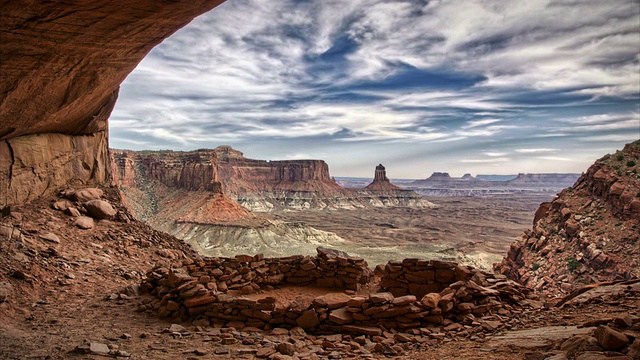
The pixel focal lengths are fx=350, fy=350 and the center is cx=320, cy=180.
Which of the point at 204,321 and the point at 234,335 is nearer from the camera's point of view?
the point at 234,335

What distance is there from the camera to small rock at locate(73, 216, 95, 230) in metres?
14.3

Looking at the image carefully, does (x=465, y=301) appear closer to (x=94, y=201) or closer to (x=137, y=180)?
(x=94, y=201)

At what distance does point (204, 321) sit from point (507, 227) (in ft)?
442

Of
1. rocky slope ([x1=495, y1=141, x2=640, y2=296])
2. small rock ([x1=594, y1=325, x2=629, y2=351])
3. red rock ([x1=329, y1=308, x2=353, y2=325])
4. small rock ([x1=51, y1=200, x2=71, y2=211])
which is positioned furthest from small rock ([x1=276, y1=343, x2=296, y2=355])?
rocky slope ([x1=495, y1=141, x2=640, y2=296])

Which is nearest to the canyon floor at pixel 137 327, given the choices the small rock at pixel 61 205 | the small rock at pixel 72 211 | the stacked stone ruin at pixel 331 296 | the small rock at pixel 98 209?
the stacked stone ruin at pixel 331 296

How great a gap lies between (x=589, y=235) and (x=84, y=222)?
93.1 feet

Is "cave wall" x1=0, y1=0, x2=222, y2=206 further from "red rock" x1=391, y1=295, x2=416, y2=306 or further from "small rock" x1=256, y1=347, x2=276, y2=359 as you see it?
"red rock" x1=391, y1=295, x2=416, y2=306

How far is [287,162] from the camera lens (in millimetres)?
180625

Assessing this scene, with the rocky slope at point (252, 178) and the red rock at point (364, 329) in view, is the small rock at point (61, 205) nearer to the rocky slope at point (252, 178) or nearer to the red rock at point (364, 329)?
the red rock at point (364, 329)

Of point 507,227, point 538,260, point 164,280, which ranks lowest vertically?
point 507,227

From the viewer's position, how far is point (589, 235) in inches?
888

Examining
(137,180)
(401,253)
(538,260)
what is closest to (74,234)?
(538,260)

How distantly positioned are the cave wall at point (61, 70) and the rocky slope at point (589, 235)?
2306 cm

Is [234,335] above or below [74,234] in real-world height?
below
